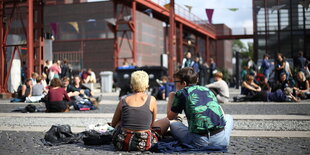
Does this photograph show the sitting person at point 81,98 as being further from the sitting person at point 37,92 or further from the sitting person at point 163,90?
the sitting person at point 163,90

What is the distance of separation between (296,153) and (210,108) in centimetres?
109

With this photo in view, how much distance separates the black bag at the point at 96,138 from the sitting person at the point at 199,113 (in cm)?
107

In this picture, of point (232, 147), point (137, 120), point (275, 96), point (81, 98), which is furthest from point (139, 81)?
point (275, 96)

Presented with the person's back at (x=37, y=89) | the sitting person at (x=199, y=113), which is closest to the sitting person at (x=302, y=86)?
the person's back at (x=37, y=89)

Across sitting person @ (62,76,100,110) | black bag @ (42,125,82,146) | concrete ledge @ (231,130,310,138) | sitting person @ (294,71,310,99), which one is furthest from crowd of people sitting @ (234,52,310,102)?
black bag @ (42,125,82,146)

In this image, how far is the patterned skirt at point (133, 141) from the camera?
441 centimetres

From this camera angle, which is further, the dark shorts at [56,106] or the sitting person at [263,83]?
the sitting person at [263,83]

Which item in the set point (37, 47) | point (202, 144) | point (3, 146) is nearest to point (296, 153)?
point (202, 144)

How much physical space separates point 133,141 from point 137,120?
0.82 feet

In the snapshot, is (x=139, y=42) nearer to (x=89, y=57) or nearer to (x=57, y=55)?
(x=89, y=57)

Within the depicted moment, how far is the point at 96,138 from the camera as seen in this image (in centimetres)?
499

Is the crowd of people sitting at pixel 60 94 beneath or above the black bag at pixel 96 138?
above

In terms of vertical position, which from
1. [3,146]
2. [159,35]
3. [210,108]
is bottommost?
[3,146]

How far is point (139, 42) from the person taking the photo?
59.4 m
